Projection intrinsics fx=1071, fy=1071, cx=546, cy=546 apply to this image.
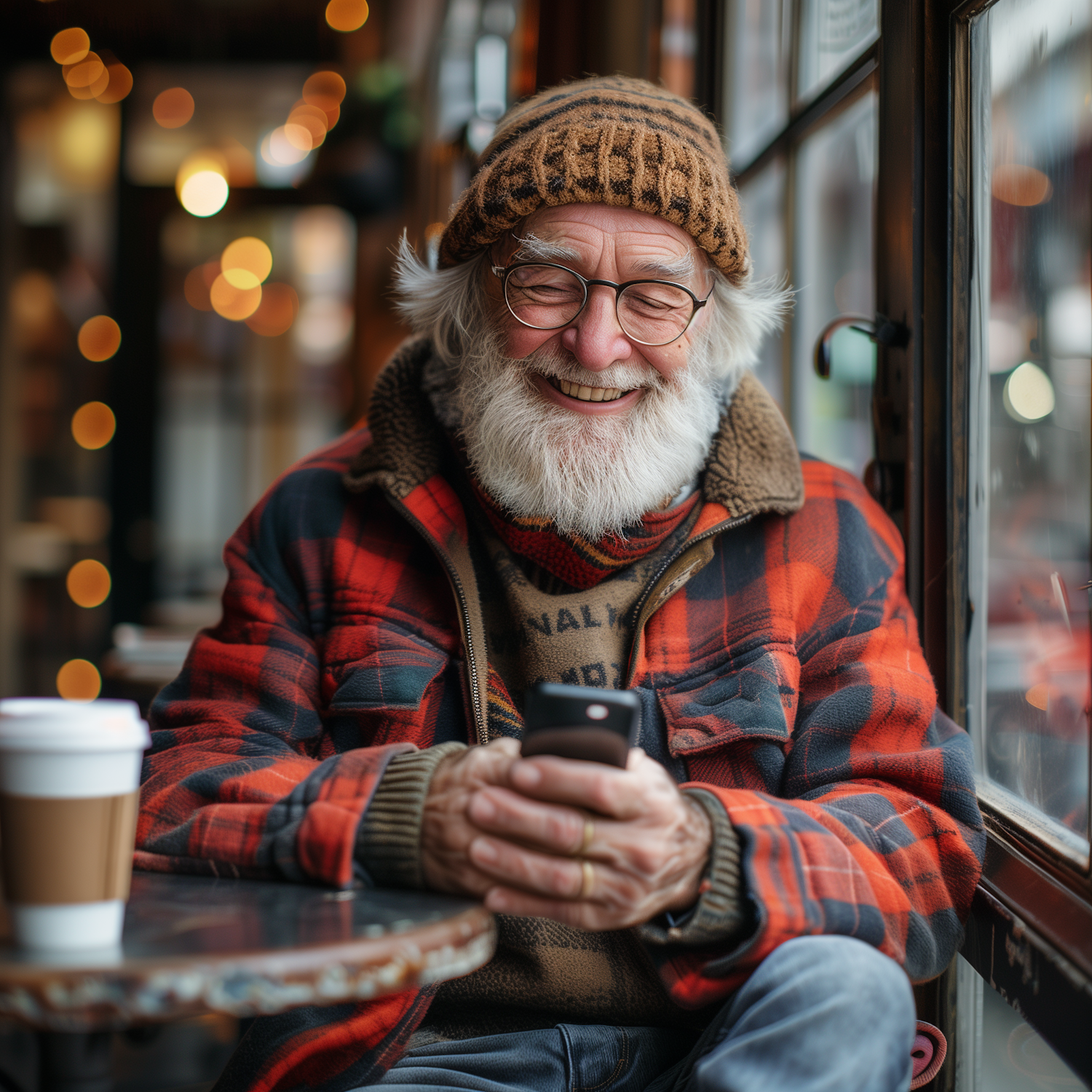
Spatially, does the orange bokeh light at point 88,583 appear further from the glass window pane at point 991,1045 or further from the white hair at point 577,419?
the glass window pane at point 991,1045

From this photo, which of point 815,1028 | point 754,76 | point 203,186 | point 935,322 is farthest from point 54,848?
point 203,186

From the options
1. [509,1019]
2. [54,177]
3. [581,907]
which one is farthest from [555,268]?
[54,177]

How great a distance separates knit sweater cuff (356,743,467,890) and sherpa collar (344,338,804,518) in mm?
513

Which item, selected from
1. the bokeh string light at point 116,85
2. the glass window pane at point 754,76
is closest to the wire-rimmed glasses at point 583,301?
the glass window pane at point 754,76

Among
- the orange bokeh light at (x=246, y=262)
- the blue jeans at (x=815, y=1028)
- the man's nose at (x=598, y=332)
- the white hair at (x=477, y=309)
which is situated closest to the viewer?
the blue jeans at (x=815, y=1028)

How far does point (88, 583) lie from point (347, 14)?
3.41 m

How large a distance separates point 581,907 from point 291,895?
0.27 metres

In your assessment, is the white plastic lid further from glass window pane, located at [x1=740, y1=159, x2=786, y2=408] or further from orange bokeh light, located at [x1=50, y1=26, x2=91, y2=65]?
orange bokeh light, located at [x1=50, y1=26, x2=91, y2=65]

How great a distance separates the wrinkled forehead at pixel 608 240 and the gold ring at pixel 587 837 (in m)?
0.83

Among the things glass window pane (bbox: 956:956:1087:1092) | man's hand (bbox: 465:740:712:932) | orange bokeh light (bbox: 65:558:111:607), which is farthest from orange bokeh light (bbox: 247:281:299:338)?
man's hand (bbox: 465:740:712:932)

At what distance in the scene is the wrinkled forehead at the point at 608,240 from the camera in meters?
1.51

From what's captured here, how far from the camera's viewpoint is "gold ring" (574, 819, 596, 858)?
99cm

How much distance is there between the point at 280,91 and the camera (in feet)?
22.5

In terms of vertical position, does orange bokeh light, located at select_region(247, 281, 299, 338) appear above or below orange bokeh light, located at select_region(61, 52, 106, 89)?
below
